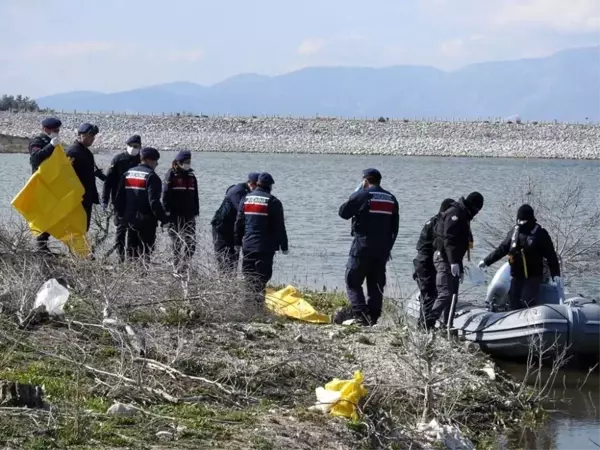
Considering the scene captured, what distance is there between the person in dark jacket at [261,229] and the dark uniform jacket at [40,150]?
2047 mm

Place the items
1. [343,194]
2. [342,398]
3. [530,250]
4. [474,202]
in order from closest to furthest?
[342,398] → [474,202] → [530,250] → [343,194]

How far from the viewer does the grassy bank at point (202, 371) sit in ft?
20.9

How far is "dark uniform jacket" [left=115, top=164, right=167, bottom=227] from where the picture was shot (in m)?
11.2

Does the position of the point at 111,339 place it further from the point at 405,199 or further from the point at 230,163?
the point at 230,163

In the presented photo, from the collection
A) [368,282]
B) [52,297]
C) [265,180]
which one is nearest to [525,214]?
[368,282]

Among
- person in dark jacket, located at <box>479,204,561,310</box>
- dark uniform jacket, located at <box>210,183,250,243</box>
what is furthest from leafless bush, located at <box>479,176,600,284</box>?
dark uniform jacket, located at <box>210,183,250,243</box>

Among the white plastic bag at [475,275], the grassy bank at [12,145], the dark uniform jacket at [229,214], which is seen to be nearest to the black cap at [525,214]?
the white plastic bag at [475,275]

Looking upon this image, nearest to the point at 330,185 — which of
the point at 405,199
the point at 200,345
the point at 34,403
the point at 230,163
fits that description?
the point at 405,199

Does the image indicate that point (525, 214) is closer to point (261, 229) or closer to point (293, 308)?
point (293, 308)

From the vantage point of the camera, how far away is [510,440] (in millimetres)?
8234

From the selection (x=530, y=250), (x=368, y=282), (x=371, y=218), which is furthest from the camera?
(x=368, y=282)

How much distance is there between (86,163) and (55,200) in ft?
1.76

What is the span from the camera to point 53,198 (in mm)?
11461

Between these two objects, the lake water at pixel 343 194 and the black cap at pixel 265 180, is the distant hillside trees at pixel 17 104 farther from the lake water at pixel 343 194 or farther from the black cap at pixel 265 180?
the black cap at pixel 265 180
